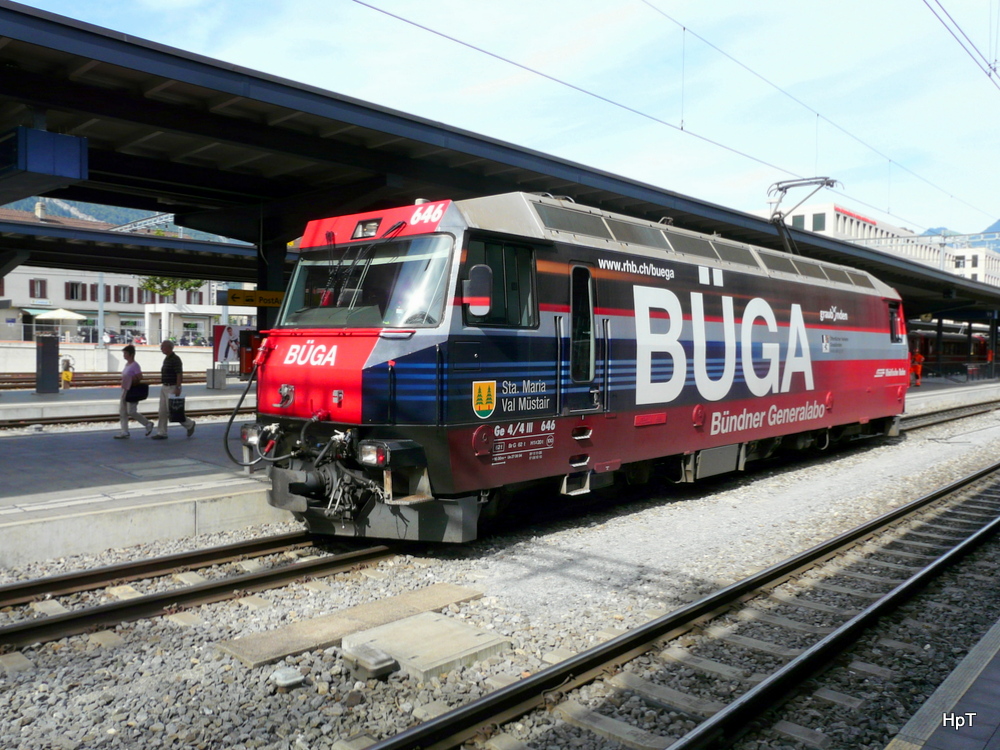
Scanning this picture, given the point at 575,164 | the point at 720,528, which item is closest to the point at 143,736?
the point at 720,528

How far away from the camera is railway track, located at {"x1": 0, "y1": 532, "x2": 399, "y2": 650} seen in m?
5.63

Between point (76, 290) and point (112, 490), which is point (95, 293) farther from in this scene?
point (112, 490)

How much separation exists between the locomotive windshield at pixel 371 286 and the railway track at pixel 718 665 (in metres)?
3.40

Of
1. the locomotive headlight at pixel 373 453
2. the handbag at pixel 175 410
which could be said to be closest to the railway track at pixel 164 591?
the locomotive headlight at pixel 373 453

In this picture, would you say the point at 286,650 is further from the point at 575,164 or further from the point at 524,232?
the point at 575,164

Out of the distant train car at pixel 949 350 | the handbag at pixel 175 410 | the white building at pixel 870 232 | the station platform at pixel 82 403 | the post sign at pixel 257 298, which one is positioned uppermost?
the white building at pixel 870 232

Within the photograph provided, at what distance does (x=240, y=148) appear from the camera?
1134 cm

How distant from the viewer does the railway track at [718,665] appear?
4.32 m

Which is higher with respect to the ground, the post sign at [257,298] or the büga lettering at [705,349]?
the post sign at [257,298]

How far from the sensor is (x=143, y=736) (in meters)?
4.25

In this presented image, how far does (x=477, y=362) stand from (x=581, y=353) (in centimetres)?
162

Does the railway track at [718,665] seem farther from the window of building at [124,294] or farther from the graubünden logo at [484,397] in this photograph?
the window of building at [124,294]

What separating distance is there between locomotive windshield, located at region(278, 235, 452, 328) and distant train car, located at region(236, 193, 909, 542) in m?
0.02

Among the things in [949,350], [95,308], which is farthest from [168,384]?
[95,308]
